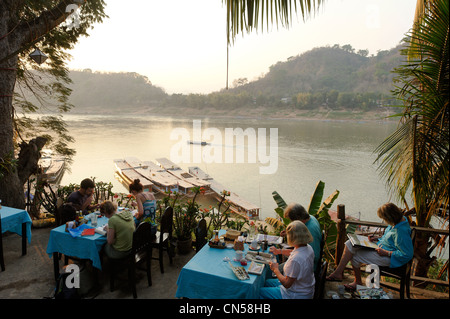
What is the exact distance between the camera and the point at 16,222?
12.4ft

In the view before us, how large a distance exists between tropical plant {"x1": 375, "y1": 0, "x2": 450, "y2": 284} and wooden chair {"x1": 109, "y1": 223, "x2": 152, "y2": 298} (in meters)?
2.55

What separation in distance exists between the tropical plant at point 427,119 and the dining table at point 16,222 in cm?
450

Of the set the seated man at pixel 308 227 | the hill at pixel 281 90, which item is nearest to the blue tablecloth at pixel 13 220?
the seated man at pixel 308 227

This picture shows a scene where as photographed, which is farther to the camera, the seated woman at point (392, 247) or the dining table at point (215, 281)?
the seated woman at point (392, 247)

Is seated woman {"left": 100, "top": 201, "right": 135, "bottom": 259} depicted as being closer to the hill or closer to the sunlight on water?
the sunlight on water

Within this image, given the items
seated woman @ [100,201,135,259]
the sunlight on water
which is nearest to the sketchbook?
seated woman @ [100,201,135,259]

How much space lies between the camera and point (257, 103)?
84.8m

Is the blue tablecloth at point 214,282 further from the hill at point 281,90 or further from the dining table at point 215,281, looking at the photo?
the hill at point 281,90

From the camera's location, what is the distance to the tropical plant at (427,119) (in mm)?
2314

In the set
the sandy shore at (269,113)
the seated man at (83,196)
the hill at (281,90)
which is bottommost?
the seated man at (83,196)

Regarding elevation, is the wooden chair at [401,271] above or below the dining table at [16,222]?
below

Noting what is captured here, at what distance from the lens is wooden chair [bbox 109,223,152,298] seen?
3.00m
